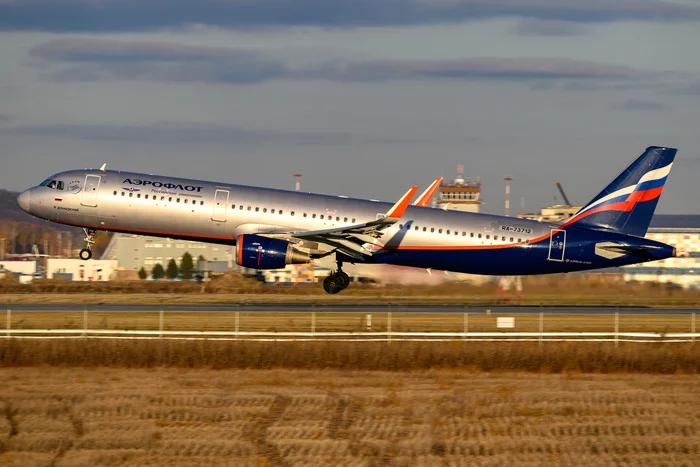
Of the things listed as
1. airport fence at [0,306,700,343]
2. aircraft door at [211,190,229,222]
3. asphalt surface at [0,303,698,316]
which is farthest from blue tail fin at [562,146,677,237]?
aircraft door at [211,190,229,222]

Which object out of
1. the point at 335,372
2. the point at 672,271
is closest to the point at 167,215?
the point at 335,372

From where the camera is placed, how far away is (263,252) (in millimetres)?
37000

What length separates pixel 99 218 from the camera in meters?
38.2

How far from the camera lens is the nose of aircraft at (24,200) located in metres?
39.6

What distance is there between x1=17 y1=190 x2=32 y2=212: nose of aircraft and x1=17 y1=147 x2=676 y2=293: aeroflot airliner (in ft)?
0.13

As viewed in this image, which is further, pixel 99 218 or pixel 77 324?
pixel 99 218

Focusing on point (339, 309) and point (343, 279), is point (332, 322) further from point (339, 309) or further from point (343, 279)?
point (343, 279)

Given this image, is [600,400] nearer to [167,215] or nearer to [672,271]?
[167,215]

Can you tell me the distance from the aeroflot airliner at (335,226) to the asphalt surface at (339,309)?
162 centimetres

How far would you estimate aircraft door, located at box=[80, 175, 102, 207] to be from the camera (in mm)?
38062

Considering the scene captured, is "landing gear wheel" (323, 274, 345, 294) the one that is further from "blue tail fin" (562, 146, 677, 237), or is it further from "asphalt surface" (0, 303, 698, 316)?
"blue tail fin" (562, 146, 677, 237)

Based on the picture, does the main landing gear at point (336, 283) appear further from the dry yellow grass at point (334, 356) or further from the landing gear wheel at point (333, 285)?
the dry yellow grass at point (334, 356)

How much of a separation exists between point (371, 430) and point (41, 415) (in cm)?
689

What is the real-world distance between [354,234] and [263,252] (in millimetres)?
3631
